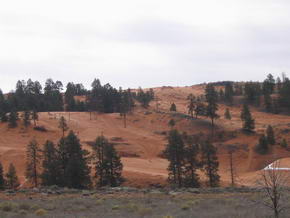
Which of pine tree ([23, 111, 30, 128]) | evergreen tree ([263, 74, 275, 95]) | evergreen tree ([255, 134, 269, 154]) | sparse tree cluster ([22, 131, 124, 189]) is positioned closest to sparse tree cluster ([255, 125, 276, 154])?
evergreen tree ([255, 134, 269, 154])

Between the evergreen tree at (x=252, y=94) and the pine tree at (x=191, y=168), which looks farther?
the evergreen tree at (x=252, y=94)

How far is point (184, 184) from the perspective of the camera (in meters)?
60.1

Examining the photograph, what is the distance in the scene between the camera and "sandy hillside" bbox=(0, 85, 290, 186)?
80825 mm

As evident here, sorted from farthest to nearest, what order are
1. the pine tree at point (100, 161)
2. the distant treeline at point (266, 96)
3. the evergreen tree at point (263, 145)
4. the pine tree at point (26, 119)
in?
1. the distant treeline at point (266, 96)
2. the pine tree at point (26, 119)
3. the evergreen tree at point (263, 145)
4. the pine tree at point (100, 161)

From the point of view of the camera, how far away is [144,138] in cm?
10969

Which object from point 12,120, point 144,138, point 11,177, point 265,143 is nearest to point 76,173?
point 11,177

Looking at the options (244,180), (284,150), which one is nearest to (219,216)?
(244,180)

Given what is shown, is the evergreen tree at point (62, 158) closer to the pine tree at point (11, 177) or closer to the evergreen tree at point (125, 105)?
the pine tree at point (11, 177)

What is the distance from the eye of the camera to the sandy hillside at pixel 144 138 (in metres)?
80.8

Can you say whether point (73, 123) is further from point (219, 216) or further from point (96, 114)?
point (219, 216)

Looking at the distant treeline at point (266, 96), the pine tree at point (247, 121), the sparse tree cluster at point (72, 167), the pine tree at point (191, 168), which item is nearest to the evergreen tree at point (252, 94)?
the distant treeline at point (266, 96)

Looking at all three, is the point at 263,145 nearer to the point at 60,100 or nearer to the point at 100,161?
the point at 100,161

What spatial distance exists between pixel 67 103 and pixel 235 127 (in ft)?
230

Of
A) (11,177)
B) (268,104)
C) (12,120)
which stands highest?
(268,104)
